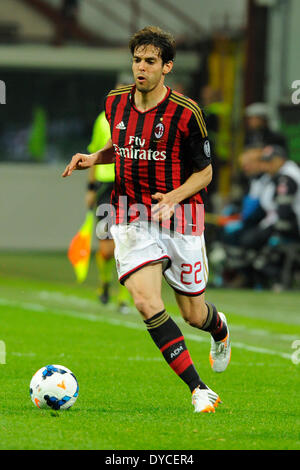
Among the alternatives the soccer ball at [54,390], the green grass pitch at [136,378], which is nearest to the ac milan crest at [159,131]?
the soccer ball at [54,390]

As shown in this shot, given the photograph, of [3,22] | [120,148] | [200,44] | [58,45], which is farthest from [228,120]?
[120,148]

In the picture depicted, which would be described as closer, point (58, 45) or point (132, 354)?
point (132, 354)

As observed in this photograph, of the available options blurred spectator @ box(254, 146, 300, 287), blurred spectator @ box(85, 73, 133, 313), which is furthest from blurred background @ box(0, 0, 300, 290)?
blurred spectator @ box(85, 73, 133, 313)

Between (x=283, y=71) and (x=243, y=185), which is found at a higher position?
(x=283, y=71)

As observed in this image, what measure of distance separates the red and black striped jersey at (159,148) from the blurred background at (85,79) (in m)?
14.7

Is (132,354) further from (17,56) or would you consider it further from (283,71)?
(17,56)

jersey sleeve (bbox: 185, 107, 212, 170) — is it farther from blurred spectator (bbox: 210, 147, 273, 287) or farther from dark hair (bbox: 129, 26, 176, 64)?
blurred spectator (bbox: 210, 147, 273, 287)

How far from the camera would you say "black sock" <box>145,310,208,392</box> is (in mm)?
6781

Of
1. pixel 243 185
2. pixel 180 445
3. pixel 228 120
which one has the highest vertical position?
pixel 228 120

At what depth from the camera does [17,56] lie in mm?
25812

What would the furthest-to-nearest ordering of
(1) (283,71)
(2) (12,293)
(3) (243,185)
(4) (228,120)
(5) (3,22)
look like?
(5) (3,22), (4) (228,120), (1) (283,71), (3) (243,185), (2) (12,293)

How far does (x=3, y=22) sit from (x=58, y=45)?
1.63 metres

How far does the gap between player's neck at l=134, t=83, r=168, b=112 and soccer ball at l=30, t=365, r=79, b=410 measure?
169 centimetres

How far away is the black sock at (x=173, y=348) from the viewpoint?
678 centimetres
